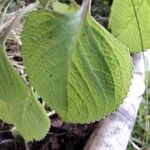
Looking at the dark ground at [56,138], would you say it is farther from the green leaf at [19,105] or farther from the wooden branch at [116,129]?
the green leaf at [19,105]

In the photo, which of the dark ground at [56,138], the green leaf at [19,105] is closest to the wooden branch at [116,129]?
the dark ground at [56,138]

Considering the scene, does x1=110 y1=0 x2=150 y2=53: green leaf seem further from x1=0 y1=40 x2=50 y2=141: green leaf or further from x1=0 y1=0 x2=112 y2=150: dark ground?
x1=0 y1=0 x2=112 y2=150: dark ground

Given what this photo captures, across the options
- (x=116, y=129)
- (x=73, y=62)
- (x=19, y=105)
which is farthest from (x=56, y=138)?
(x=73, y=62)

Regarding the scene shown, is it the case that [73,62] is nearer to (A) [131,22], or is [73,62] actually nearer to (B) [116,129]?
(A) [131,22]

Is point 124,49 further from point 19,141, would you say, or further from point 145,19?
point 19,141

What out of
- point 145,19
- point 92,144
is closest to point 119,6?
point 145,19

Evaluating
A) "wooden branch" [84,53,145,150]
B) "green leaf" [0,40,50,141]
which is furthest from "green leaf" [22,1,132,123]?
"wooden branch" [84,53,145,150]
